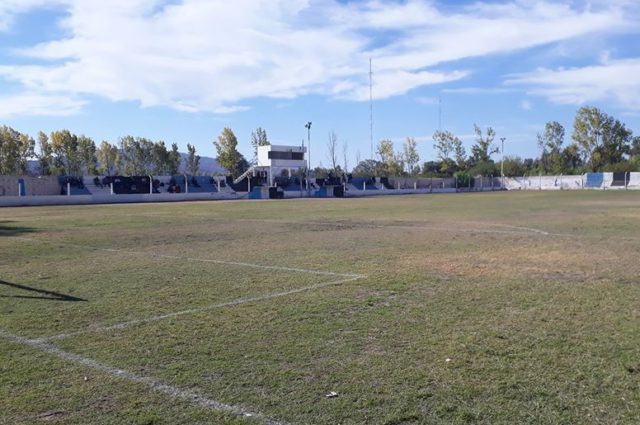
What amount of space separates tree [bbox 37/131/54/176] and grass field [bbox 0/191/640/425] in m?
84.3

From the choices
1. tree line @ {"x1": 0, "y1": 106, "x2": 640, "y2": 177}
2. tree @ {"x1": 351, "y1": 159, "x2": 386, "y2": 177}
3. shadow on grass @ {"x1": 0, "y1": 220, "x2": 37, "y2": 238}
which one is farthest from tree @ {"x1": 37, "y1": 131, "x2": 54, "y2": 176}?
shadow on grass @ {"x1": 0, "y1": 220, "x2": 37, "y2": 238}

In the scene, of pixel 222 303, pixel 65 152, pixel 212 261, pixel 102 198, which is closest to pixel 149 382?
pixel 222 303

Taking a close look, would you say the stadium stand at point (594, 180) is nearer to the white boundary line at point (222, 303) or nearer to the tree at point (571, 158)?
the tree at point (571, 158)

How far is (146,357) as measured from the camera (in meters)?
5.53

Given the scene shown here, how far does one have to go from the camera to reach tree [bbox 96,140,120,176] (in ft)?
334

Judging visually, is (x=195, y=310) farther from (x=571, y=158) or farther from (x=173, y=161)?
(x=571, y=158)

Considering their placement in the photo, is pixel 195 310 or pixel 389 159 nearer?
pixel 195 310

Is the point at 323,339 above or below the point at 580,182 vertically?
below

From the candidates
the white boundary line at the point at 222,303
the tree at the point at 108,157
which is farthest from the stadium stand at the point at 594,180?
the white boundary line at the point at 222,303

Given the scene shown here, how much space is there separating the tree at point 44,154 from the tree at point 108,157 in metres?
12.1

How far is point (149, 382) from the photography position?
487cm

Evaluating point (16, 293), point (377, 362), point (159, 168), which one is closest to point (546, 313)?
point (377, 362)

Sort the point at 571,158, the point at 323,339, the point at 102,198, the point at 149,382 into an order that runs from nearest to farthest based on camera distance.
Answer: the point at 149,382 → the point at 323,339 → the point at 102,198 → the point at 571,158

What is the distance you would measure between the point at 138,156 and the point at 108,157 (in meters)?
6.17
